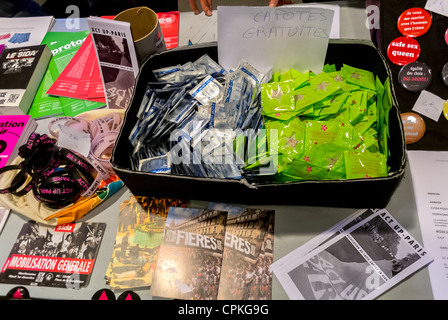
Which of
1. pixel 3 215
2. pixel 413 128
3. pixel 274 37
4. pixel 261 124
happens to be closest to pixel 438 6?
pixel 413 128

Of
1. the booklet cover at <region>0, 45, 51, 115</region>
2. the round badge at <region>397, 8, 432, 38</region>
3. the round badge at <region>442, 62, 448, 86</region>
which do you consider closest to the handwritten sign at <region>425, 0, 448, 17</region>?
the round badge at <region>397, 8, 432, 38</region>

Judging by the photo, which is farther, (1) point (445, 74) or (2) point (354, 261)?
(1) point (445, 74)

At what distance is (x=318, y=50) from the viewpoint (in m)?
0.80

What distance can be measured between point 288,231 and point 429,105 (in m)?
0.51

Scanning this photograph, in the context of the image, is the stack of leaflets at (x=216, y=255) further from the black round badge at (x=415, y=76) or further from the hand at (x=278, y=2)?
the hand at (x=278, y=2)

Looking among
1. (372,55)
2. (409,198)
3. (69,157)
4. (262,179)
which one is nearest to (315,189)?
(262,179)

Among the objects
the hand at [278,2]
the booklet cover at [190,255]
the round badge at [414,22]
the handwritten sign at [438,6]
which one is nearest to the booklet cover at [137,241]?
the booklet cover at [190,255]

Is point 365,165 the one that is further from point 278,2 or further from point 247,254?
point 278,2

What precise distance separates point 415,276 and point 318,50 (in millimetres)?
564

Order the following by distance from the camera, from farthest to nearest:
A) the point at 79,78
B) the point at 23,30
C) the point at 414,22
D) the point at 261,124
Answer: the point at 23,30 < the point at 79,78 < the point at 414,22 < the point at 261,124

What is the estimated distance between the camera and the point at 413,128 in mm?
818
